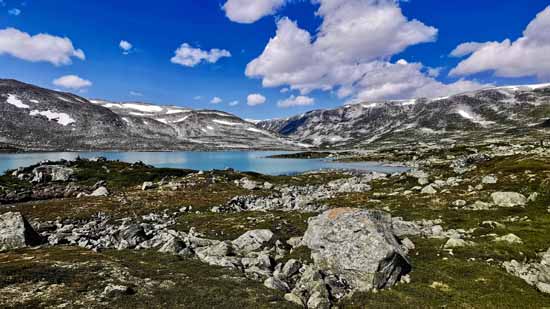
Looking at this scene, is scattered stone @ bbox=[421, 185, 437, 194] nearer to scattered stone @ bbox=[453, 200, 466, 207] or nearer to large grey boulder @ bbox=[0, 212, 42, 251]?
scattered stone @ bbox=[453, 200, 466, 207]

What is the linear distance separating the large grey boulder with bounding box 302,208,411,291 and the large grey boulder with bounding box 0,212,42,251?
3361cm

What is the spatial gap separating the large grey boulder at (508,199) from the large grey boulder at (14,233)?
6344 centimetres

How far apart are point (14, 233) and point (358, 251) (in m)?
38.8

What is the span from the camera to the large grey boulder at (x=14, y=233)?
38.6 meters

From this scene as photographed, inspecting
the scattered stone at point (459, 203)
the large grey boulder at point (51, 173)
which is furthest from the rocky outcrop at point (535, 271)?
the large grey boulder at point (51, 173)

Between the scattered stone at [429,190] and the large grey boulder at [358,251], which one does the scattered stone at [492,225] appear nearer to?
the large grey boulder at [358,251]

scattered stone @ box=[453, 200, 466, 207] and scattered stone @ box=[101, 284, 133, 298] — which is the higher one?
scattered stone @ box=[101, 284, 133, 298]

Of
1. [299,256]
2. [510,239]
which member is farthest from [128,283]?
[510,239]

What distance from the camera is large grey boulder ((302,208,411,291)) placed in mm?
26984

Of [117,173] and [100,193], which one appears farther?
[117,173]

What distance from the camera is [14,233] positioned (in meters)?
39.2

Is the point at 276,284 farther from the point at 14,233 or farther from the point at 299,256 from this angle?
the point at 14,233

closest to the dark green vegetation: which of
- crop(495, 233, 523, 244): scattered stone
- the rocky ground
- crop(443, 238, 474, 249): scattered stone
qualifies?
the rocky ground

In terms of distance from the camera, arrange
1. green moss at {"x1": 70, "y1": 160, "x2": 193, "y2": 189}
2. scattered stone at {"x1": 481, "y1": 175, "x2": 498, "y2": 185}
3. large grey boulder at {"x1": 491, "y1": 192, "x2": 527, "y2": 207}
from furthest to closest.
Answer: green moss at {"x1": 70, "y1": 160, "x2": 193, "y2": 189} → scattered stone at {"x1": 481, "y1": 175, "x2": 498, "y2": 185} → large grey boulder at {"x1": 491, "y1": 192, "x2": 527, "y2": 207}
